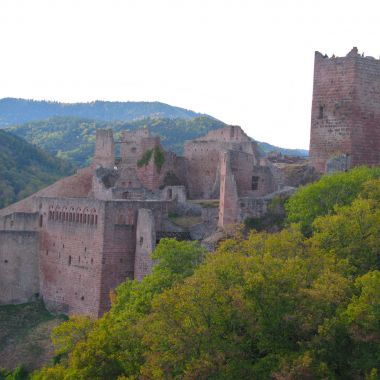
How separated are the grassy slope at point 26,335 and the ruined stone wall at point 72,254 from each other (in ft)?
3.21

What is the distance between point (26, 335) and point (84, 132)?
407 ft

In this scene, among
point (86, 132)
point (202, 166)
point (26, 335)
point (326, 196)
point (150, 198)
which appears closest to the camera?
point (326, 196)

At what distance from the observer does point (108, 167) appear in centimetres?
6219

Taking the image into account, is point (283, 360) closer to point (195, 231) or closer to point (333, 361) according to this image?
point (333, 361)

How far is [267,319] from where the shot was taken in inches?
1096

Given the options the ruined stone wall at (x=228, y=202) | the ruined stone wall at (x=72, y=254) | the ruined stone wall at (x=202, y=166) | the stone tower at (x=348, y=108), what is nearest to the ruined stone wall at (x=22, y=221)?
the ruined stone wall at (x=72, y=254)

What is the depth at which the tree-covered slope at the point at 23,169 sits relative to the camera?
100 m

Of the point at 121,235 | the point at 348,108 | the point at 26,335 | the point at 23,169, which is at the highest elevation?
the point at 348,108

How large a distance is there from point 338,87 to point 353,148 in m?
3.05

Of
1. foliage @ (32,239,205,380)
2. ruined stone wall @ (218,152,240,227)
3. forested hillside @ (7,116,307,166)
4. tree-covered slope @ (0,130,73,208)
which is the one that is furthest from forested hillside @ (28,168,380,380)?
forested hillside @ (7,116,307,166)

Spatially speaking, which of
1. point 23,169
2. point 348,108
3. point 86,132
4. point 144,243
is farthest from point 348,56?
point 86,132

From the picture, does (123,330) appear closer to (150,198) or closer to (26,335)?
(26,335)

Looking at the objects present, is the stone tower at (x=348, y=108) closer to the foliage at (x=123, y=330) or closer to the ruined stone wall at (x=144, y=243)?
the ruined stone wall at (x=144, y=243)

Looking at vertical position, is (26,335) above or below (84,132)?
below
